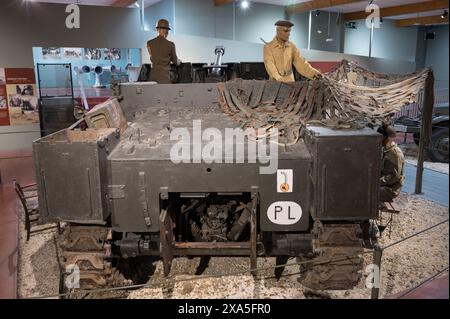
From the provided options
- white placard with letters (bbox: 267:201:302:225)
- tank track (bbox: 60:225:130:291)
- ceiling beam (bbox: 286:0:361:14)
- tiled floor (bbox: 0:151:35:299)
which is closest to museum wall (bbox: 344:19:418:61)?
ceiling beam (bbox: 286:0:361:14)

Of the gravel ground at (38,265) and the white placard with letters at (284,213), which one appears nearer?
the white placard with letters at (284,213)

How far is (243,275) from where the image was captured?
14.8 feet

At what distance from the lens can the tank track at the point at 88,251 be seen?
A: 3.73m

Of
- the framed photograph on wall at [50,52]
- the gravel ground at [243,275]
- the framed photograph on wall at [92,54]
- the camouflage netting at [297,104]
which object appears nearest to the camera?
the gravel ground at [243,275]

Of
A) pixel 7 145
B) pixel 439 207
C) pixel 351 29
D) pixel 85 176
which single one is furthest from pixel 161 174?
pixel 351 29

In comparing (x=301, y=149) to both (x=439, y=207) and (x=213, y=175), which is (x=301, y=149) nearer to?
(x=213, y=175)

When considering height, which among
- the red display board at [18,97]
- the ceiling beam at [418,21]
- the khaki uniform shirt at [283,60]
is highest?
the ceiling beam at [418,21]

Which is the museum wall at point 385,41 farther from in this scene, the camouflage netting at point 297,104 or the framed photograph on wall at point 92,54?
the camouflage netting at point 297,104

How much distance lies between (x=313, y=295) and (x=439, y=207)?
139 inches

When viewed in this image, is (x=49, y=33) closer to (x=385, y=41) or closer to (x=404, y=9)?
(x=404, y=9)

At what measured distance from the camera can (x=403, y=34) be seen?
1931 centimetres

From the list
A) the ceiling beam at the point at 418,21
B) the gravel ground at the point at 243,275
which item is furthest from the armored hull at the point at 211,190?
A: the ceiling beam at the point at 418,21

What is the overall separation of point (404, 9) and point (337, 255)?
1340 cm

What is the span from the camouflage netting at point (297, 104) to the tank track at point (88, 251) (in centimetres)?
165
